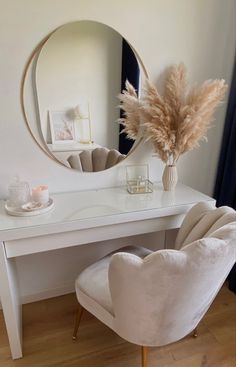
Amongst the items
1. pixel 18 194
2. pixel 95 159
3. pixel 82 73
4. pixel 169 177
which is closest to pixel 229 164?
pixel 169 177

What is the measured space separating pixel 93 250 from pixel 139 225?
0.55 metres

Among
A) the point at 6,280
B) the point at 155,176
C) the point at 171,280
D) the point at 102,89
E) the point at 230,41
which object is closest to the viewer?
the point at 171,280

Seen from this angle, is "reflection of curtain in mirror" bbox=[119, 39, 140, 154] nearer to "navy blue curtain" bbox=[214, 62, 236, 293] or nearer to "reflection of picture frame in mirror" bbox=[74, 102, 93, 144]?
"reflection of picture frame in mirror" bbox=[74, 102, 93, 144]

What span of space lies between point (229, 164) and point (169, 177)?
1.55 ft

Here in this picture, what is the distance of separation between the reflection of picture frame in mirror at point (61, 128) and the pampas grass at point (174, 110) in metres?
0.33

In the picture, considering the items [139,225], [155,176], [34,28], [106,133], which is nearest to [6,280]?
[139,225]

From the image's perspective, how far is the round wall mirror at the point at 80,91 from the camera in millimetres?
1384

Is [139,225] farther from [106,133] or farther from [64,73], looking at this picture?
[64,73]

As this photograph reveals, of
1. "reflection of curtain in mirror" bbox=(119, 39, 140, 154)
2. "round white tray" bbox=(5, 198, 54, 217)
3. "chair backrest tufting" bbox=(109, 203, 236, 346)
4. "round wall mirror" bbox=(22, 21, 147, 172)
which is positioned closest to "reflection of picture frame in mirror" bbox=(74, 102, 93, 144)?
"round wall mirror" bbox=(22, 21, 147, 172)

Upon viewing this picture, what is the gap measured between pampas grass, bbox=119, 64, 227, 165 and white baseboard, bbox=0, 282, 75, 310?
110cm

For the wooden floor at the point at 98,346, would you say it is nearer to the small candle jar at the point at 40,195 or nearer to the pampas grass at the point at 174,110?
the small candle jar at the point at 40,195

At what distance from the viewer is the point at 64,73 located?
1425mm

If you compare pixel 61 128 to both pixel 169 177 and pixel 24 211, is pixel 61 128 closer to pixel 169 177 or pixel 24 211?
pixel 24 211

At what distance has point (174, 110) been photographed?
1476mm
